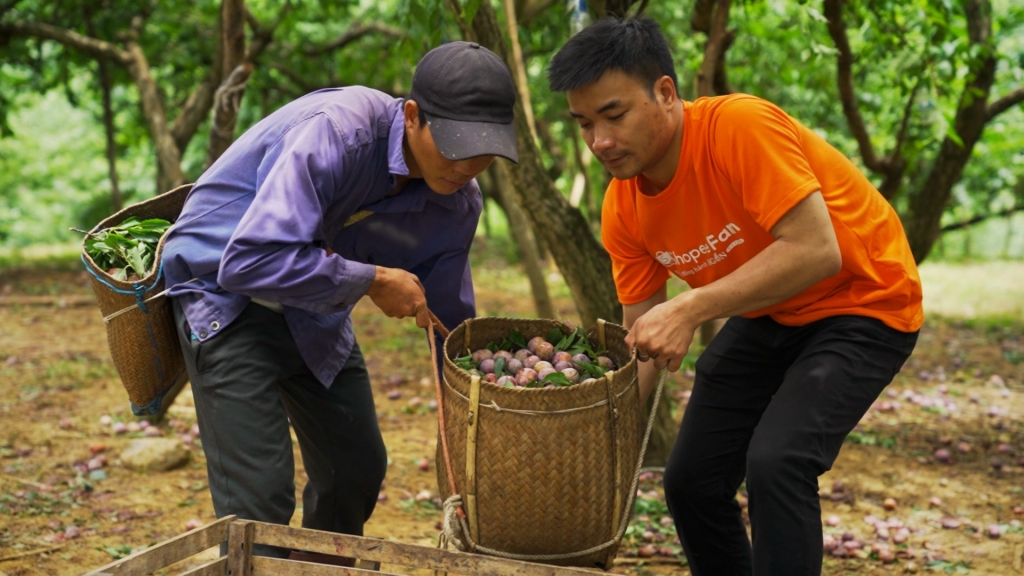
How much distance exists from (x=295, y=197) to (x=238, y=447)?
74 centimetres

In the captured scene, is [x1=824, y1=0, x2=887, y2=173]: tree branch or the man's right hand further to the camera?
[x1=824, y1=0, x2=887, y2=173]: tree branch

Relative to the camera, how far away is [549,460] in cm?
229

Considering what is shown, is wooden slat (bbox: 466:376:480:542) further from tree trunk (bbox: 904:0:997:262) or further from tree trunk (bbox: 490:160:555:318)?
tree trunk (bbox: 490:160:555:318)

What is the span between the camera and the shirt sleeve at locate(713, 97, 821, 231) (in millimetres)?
2377

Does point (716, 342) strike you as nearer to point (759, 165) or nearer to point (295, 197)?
point (759, 165)

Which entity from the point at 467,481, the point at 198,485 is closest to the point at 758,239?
the point at 467,481

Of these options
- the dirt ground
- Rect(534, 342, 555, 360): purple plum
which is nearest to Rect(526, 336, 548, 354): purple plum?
Rect(534, 342, 555, 360): purple plum

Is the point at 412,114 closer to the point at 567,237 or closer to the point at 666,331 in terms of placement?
the point at 666,331

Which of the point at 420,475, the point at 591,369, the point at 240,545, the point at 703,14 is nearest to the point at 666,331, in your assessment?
the point at 591,369

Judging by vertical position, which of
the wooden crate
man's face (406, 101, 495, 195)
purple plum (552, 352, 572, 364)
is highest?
man's face (406, 101, 495, 195)

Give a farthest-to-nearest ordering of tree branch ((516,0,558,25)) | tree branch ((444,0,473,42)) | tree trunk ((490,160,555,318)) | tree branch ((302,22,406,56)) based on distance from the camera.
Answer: tree branch ((302,22,406,56)), tree trunk ((490,160,555,318)), tree branch ((516,0,558,25)), tree branch ((444,0,473,42))

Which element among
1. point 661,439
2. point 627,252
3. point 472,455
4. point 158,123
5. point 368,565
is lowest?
point 661,439

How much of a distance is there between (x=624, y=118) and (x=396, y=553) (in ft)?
4.22

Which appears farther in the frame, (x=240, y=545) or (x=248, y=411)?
(x=248, y=411)
